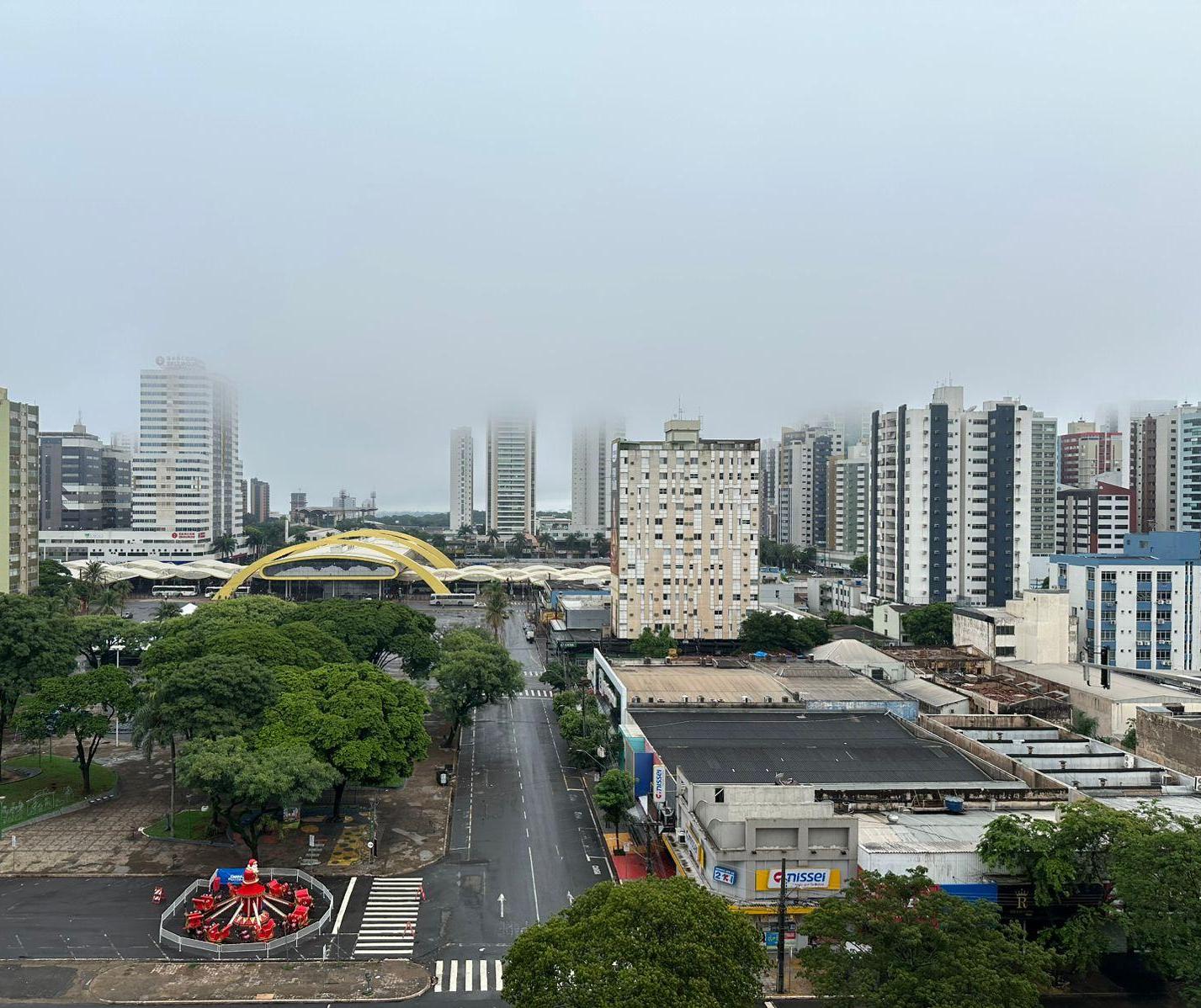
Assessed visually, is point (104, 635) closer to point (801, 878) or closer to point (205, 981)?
point (205, 981)

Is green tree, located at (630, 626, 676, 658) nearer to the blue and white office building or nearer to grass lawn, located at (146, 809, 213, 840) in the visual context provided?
the blue and white office building

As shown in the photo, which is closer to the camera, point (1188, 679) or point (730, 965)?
point (730, 965)

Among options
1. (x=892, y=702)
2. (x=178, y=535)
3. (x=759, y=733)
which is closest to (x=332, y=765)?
(x=759, y=733)

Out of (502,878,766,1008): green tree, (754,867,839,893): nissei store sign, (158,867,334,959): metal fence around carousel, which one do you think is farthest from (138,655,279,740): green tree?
(754,867,839,893): nissei store sign

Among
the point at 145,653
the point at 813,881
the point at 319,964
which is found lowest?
the point at 319,964

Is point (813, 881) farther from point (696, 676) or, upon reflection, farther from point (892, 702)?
point (696, 676)

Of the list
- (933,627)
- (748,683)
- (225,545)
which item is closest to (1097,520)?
(933,627)
